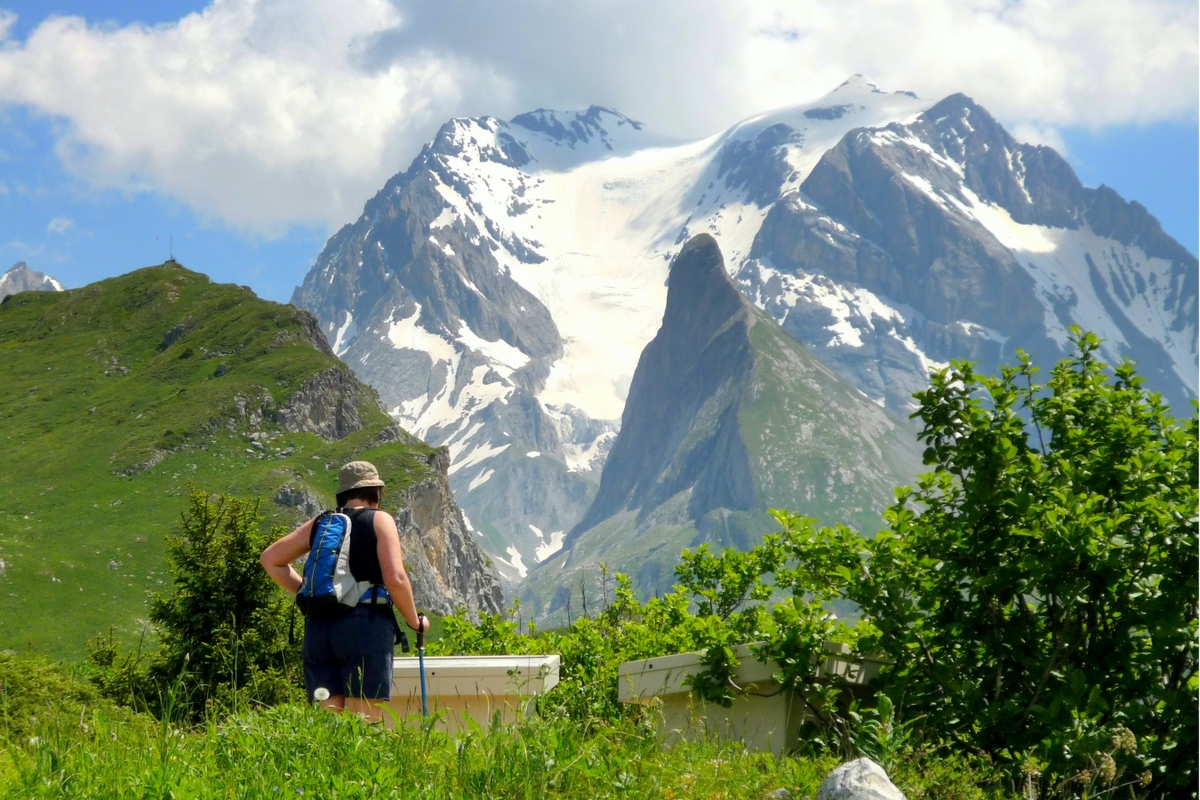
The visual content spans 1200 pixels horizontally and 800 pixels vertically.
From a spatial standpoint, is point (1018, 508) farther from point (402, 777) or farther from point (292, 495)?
point (292, 495)

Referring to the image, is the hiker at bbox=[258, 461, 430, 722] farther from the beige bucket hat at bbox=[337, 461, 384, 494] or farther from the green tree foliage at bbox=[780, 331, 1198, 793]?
the green tree foliage at bbox=[780, 331, 1198, 793]

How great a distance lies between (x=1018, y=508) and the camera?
805 cm

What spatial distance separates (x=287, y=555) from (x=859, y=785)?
4.73 meters

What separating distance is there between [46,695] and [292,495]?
5766 inches

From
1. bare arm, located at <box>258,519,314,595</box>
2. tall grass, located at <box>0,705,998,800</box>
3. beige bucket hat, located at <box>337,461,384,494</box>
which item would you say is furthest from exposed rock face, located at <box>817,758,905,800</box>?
beige bucket hat, located at <box>337,461,384,494</box>

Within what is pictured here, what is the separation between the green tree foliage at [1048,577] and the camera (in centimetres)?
717

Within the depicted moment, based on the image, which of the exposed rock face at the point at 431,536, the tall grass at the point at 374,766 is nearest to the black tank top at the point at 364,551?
the tall grass at the point at 374,766

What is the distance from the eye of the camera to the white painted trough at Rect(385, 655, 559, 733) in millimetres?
9883

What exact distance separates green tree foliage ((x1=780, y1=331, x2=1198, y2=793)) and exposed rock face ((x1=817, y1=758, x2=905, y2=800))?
145 centimetres

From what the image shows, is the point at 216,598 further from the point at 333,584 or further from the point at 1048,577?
the point at 1048,577

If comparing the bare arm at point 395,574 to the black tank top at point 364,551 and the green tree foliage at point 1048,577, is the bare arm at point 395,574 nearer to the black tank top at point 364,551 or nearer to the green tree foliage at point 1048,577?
the black tank top at point 364,551

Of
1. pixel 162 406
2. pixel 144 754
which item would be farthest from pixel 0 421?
pixel 144 754

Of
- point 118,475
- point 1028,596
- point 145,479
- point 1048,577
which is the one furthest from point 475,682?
point 118,475

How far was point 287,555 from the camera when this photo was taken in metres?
8.70
